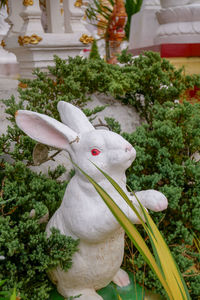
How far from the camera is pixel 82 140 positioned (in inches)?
48.7

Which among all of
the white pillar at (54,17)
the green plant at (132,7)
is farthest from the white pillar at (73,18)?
the green plant at (132,7)

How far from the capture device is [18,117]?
1.24 metres

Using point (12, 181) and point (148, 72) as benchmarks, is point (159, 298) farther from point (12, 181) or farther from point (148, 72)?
point (148, 72)

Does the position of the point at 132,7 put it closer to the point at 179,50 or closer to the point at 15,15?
the point at 179,50

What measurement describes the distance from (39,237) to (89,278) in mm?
275

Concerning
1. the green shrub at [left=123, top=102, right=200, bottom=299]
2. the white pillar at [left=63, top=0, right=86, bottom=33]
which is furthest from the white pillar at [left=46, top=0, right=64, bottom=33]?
the green shrub at [left=123, top=102, right=200, bottom=299]

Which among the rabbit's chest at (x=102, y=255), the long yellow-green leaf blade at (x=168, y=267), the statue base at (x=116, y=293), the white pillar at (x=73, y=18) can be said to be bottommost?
the statue base at (x=116, y=293)

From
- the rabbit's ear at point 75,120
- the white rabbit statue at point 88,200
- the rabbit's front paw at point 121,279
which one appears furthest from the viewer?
the rabbit's front paw at point 121,279

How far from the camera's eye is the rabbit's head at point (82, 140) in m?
1.18

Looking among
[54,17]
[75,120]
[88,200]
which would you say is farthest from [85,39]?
[88,200]

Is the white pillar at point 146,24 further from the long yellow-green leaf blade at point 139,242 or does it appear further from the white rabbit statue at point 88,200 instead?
the long yellow-green leaf blade at point 139,242

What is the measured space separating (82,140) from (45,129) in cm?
16

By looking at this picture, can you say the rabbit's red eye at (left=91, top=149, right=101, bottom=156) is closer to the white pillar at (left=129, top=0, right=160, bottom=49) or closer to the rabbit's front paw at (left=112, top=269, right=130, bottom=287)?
the rabbit's front paw at (left=112, top=269, right=130, bottom=287)

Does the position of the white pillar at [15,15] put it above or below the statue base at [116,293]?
above
